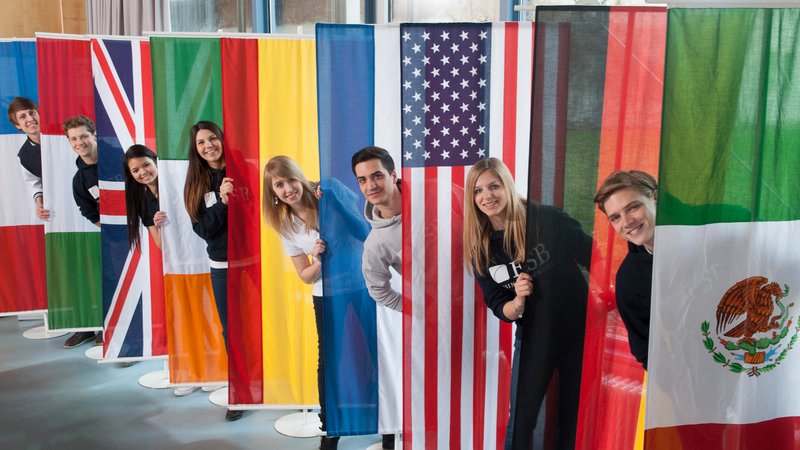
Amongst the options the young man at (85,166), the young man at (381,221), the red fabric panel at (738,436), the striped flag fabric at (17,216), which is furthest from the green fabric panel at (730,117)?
the striped flag fabric at (17,216)

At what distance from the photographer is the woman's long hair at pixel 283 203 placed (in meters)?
3.89

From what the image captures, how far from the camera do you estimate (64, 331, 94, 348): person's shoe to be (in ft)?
20.3

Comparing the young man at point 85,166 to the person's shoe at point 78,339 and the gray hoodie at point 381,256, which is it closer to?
the person's shoe at point 78,339

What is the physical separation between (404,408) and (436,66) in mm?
1525

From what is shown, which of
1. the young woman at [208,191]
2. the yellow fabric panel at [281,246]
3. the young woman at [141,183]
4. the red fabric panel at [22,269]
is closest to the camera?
the yellow fabric panel at [281,246]

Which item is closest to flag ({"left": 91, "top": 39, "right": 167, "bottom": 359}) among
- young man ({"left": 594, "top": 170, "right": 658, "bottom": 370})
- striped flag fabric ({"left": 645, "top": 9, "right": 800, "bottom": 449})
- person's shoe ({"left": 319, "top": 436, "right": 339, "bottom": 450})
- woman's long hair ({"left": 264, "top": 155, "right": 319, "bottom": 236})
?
woman's long hair ({"left": 264, "top": 155, "right": 319, "bottom": 236})

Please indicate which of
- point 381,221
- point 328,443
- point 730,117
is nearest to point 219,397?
point 328,443

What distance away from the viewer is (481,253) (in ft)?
10.5

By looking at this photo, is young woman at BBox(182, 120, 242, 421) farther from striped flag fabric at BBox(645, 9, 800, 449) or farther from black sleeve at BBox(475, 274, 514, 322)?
striped flag fabric at BBox(645, 9, 800, 449)

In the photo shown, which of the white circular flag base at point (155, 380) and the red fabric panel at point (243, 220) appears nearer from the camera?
the red fabric panel at point (243, 220)

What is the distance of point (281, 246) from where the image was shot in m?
4.01

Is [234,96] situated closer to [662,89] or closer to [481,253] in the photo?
Result: [481,253]

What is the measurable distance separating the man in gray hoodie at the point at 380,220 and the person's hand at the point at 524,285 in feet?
2.41

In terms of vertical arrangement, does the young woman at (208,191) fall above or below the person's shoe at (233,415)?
above
